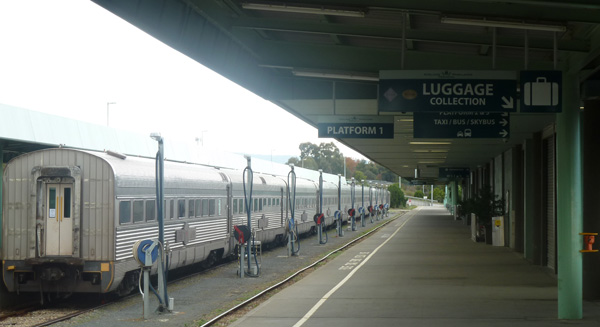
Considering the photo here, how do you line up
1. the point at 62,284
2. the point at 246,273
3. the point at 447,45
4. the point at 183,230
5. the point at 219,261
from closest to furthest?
the point at 447,45 → the point at 62,284 → the point at 183,230 → the point at 246,273 → the point at 219,261

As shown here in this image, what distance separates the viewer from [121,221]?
604 inches

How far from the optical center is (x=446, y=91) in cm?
1196

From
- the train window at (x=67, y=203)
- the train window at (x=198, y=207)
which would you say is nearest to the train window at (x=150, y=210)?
the train window at (x=67, y=203)

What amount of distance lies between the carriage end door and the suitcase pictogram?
867 cm

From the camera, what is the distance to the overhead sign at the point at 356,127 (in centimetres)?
1883

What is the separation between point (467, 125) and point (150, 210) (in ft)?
22.8

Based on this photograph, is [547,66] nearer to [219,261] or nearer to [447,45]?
[447,45]

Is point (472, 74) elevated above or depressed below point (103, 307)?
above

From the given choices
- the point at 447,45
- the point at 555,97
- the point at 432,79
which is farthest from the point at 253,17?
the point at 555,97

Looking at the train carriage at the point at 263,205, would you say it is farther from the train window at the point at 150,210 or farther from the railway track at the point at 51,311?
the railway track at the point at 51,311

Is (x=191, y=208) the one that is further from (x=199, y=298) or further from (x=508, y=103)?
(x=508, y=103)

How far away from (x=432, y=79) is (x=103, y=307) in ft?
25.7

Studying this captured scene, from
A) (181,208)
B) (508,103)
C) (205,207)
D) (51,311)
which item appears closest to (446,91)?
(508,103)

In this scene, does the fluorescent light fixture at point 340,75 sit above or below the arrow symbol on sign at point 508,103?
above
